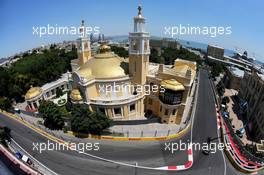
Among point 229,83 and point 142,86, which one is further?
point 229,83

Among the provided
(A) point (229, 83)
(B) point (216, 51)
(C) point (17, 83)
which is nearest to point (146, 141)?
(C) point (17, 83)

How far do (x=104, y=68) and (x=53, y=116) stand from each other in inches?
694

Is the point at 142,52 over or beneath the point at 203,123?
over

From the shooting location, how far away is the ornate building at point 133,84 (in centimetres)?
4231

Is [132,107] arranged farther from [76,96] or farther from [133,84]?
[76,96]

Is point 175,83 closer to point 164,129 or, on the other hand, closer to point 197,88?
point 164,129

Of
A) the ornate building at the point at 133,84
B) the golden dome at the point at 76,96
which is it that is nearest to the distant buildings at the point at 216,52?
the ornate building at the point at 133,84

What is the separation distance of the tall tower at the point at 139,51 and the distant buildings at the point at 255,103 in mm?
39074

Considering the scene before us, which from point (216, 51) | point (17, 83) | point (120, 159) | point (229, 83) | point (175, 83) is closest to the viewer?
point (120, 159)

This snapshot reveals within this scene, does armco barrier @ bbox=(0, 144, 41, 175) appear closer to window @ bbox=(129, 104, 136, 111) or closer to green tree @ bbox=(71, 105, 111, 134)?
green tree @ bbox=(71, 105, 111, 134)

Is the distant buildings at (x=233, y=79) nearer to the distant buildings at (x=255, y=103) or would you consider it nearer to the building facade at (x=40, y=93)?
the distant buildings at (x=255, y=103)

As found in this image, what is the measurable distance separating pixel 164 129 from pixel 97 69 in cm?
2406

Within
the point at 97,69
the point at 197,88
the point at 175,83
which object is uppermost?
the point at 97,69

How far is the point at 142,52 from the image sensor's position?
1706 inches
